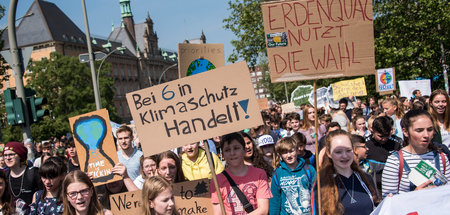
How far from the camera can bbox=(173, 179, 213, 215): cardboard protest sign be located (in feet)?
13.9

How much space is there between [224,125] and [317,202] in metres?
0.97

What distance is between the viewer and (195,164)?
546 centimetres

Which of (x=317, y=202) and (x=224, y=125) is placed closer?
(x=317, y=202)

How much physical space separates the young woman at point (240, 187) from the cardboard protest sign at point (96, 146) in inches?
→ 48.6

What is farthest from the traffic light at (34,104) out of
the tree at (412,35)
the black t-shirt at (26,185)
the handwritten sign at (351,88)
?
the tree at (412,35)

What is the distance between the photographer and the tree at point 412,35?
2238 centimetres

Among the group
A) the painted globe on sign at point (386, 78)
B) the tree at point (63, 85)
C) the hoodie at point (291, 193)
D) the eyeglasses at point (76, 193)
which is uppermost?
the tree at point (63, 85)

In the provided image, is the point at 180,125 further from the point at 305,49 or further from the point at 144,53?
the point at 144,53

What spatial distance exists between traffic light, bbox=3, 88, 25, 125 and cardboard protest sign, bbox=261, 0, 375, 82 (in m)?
6.28

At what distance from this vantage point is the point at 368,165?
5.10 meters

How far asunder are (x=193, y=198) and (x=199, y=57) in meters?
2.53

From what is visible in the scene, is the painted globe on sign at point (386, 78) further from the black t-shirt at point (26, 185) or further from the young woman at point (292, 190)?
the black t-shirt at point (26, 185)

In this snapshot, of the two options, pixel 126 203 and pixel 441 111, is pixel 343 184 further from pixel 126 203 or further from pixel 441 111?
pixel 441 111

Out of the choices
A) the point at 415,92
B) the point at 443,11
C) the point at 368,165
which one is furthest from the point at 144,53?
the point at 368,165
